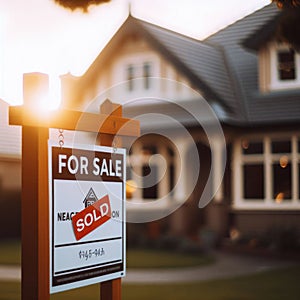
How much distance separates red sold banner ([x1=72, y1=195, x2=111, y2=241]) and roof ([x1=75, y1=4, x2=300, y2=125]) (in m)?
10.1

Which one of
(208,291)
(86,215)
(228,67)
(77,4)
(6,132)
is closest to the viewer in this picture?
(86,215)

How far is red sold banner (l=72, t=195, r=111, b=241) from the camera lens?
4.19 m

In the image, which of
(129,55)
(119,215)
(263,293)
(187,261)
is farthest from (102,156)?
(129,55)

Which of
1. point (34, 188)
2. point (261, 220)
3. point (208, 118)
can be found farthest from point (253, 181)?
point (34, 188)

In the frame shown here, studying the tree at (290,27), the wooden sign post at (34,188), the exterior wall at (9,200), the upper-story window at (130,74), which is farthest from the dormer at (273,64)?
the wooden sign post at (34,188)

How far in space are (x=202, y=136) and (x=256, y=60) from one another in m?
2.13

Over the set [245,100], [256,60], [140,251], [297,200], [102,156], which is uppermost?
[256,60]

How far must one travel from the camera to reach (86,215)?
4258 millimetres

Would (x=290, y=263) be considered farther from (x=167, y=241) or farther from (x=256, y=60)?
(x=256, y=60)

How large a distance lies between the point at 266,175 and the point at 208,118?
1.78 meters

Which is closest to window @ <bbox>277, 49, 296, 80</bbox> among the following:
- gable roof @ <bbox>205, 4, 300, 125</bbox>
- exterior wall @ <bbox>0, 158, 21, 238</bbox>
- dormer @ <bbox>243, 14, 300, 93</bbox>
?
dormer @ <bbox>243, 14, 300, 93</bbox>

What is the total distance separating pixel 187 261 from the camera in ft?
39.0

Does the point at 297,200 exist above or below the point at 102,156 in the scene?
below

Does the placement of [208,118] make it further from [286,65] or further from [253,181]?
[286,65]
